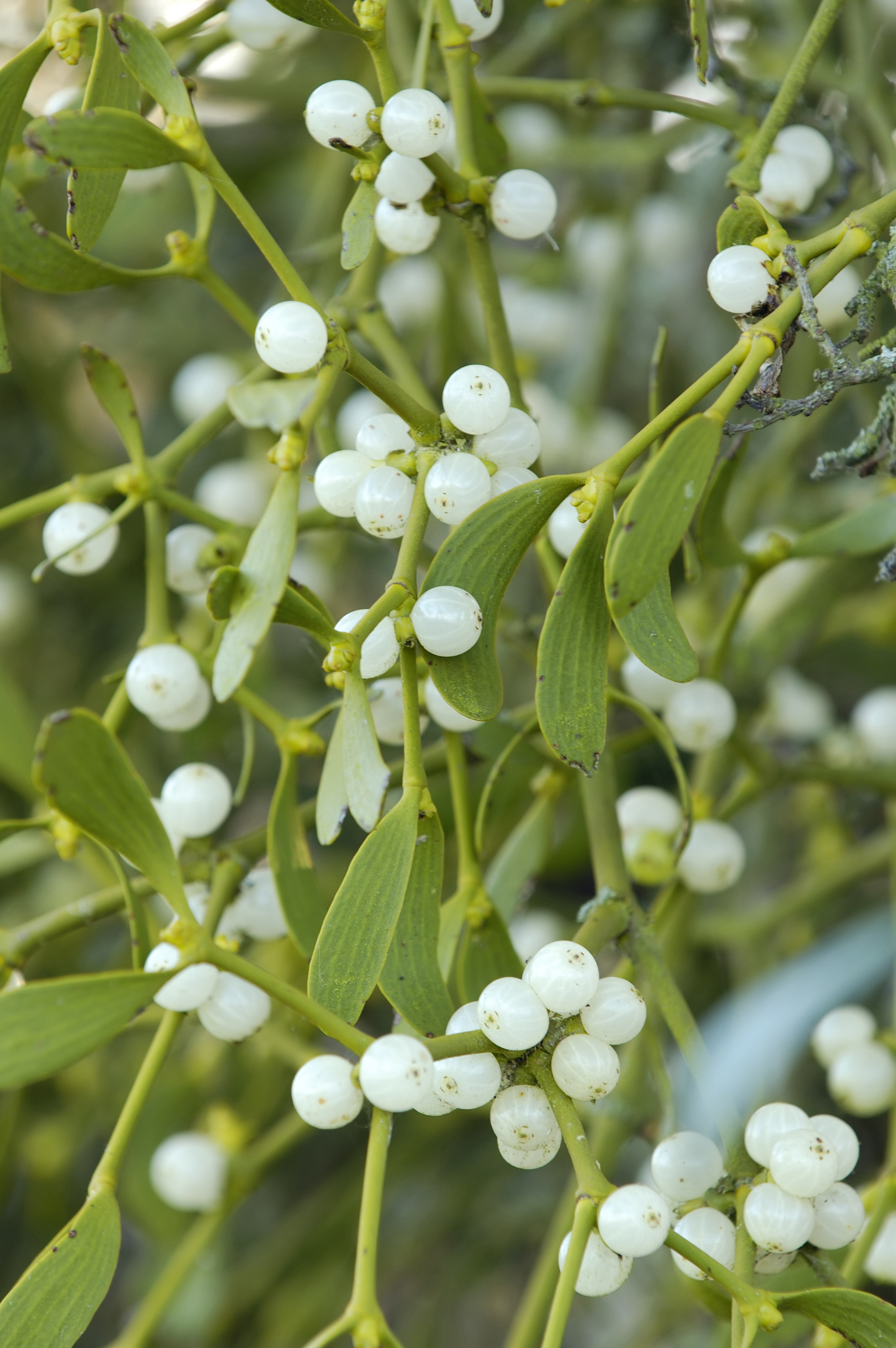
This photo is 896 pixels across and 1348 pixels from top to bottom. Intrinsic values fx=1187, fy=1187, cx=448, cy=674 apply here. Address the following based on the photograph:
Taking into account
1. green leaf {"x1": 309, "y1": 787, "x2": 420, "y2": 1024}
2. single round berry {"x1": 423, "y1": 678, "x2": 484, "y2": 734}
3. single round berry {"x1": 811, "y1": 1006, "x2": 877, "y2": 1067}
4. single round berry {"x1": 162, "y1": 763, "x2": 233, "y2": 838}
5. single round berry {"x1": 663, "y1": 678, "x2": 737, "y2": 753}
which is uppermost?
green leaf {"x1": 309, "y1": 787, "x2": 420, "y2": 1024}

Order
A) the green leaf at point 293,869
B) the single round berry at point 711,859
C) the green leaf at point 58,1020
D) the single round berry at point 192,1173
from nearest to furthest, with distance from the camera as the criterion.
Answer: the green leaf at point 58,1020 → the green leaf at point 293,869 → the single round berry at point 711,859 → the single round berry at point 192,1173

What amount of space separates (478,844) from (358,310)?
25cm

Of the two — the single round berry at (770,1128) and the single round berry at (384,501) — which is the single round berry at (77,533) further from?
the single round berry at (770,1128)

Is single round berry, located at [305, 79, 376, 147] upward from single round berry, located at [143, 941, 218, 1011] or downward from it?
upward

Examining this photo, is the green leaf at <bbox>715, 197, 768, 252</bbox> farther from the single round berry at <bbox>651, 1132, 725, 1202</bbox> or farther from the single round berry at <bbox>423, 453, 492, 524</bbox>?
the single round berry at <bbox>651, 1132, 725, 1202</bbox>

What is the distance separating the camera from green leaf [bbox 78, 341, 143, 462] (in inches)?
18.2

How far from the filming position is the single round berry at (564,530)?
0.47 m

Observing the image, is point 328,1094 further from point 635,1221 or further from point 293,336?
point 293,336

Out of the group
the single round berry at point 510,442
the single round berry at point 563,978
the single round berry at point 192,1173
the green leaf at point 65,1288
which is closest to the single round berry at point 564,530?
the single round berry at point 510,442

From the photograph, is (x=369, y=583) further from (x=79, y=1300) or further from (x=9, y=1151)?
(x=79, y=1300)

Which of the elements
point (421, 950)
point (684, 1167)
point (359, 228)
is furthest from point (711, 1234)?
point (359, 228)

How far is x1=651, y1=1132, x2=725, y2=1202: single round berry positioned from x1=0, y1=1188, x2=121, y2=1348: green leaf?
0.57 feet

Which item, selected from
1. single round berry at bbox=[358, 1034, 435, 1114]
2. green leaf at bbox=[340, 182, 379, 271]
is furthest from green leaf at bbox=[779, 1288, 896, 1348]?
green leaf at bbox=[340, 182, 379, 271]

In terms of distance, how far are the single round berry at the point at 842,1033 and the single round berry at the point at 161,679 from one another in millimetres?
370
